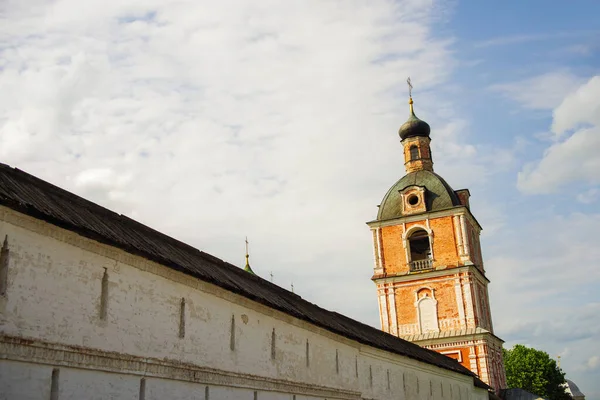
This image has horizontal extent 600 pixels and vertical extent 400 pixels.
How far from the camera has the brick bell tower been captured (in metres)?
36.2

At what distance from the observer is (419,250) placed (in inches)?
1581

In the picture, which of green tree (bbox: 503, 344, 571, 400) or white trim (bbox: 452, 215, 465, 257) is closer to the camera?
white trim (bbox: 452, 215, 465, 257)

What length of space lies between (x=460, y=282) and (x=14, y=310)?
1224 inches

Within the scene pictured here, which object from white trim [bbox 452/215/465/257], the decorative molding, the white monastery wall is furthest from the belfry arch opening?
the decorative molding

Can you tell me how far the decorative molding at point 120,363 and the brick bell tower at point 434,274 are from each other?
2301cm

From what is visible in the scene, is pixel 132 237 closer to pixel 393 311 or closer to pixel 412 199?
pixel 393 311

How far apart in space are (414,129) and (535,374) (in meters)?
23.2

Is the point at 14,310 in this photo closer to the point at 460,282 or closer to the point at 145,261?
the point at 145,261

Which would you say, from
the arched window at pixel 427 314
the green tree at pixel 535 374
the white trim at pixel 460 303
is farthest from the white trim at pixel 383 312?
the green tree at pixel 535 374

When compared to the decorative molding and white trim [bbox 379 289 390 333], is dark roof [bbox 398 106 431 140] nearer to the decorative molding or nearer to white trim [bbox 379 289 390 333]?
white trim [bbox 379 289 390 333]

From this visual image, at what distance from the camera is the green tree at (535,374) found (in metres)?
52.1

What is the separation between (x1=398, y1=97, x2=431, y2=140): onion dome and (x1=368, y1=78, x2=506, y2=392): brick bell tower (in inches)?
124

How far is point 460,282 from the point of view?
1444 inches

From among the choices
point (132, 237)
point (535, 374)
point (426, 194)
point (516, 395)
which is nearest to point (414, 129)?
point (426, 194)
